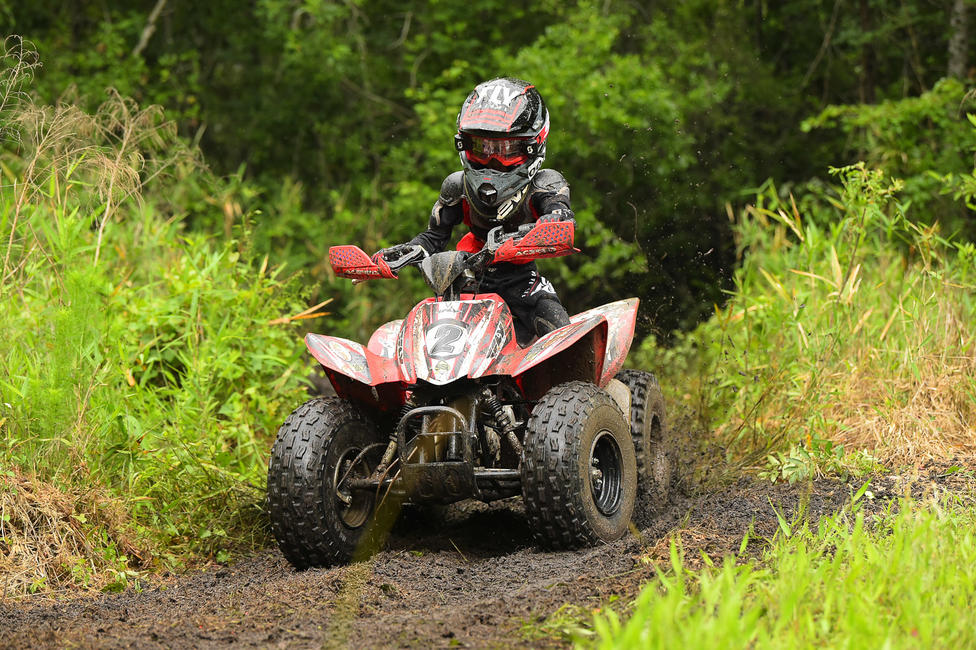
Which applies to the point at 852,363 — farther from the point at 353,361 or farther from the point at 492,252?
the point at 353,361

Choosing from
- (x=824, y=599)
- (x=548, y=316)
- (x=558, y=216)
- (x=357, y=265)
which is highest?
(x=558, y=216)

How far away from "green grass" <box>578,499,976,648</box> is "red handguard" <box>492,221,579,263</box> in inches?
57.9

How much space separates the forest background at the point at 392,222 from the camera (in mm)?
5355

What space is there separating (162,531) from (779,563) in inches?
113

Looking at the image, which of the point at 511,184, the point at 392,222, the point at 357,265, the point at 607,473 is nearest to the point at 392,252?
the point at 357,265

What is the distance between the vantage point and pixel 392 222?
514 inches

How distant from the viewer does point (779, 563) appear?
3639 millimetres

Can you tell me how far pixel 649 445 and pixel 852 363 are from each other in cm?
165

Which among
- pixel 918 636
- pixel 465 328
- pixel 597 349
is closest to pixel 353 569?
pixel 465 328

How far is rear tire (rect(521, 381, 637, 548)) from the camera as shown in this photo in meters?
4.32

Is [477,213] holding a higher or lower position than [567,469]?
higher

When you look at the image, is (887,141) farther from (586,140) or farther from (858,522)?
(858,522)

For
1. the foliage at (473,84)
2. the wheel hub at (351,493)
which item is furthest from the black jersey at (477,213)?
the foliage at (473,84)

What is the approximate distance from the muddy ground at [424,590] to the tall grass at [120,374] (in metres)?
0.40
